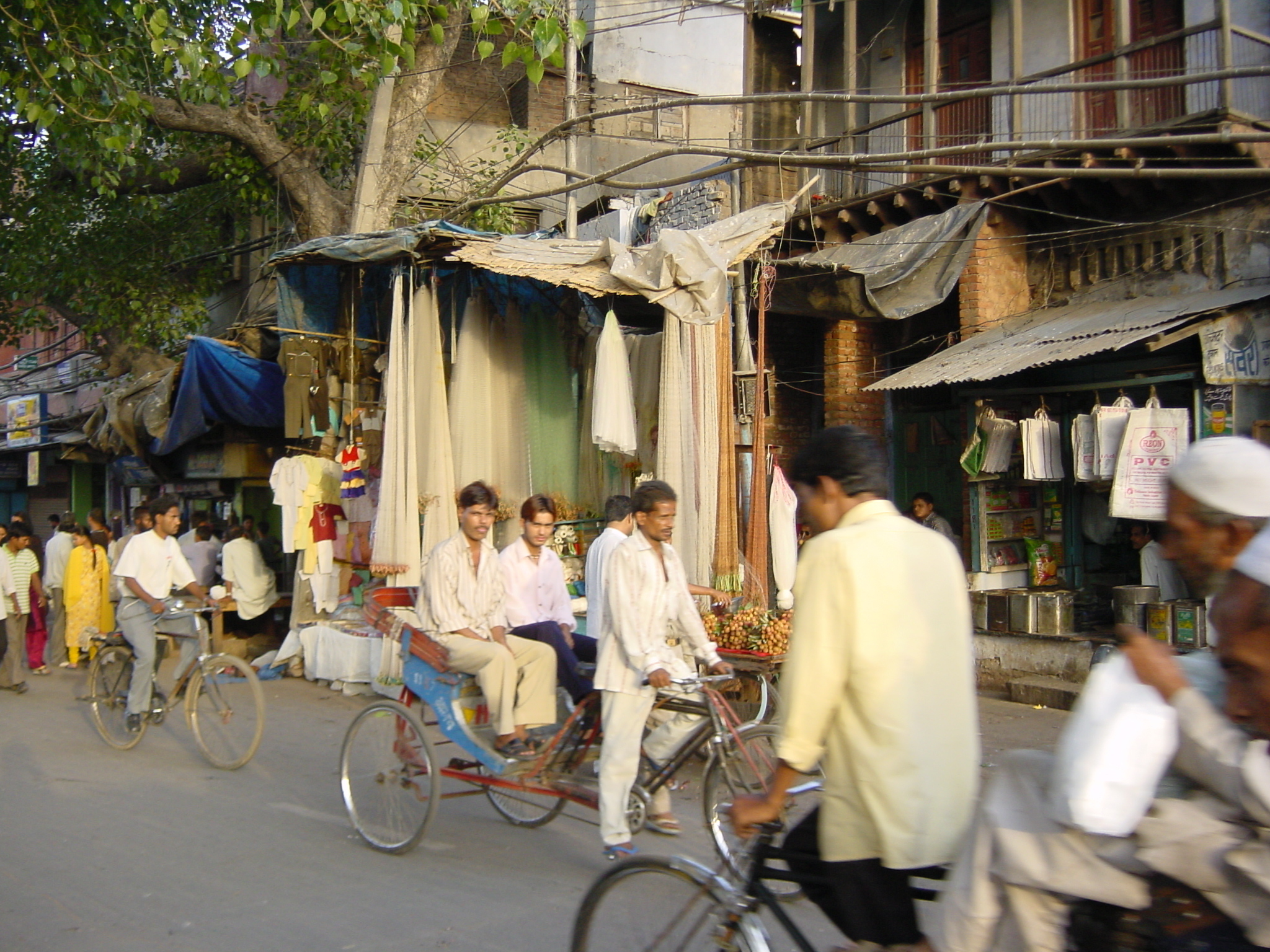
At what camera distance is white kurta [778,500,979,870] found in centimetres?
249

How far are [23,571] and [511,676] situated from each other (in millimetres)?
8483

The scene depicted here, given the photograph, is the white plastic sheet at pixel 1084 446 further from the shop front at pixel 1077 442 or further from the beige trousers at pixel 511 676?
the beige trousers at pixel 511 676

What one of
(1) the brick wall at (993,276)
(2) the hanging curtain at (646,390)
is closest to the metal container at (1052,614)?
(1) the brick wall at (993,276)

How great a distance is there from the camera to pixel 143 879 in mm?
5055

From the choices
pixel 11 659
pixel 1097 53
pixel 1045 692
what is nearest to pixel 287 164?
pixel 11 659

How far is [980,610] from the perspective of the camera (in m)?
10.2

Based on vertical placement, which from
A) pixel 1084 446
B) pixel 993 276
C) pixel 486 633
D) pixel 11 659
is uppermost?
pixel 993 276

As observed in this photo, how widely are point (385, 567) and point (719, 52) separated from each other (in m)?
13.0

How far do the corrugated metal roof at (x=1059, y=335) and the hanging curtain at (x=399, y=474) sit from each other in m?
4.26

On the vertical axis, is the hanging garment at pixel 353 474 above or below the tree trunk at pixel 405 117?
below

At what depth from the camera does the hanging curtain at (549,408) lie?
10336mm

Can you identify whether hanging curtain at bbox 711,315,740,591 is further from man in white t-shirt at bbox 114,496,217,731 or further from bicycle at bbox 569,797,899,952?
bicycle at bbox 569,797,899,952

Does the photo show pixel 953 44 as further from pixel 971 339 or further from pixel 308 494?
pixel 308 494

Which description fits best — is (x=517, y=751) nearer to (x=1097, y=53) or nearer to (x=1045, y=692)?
(x=1045, y=692)
